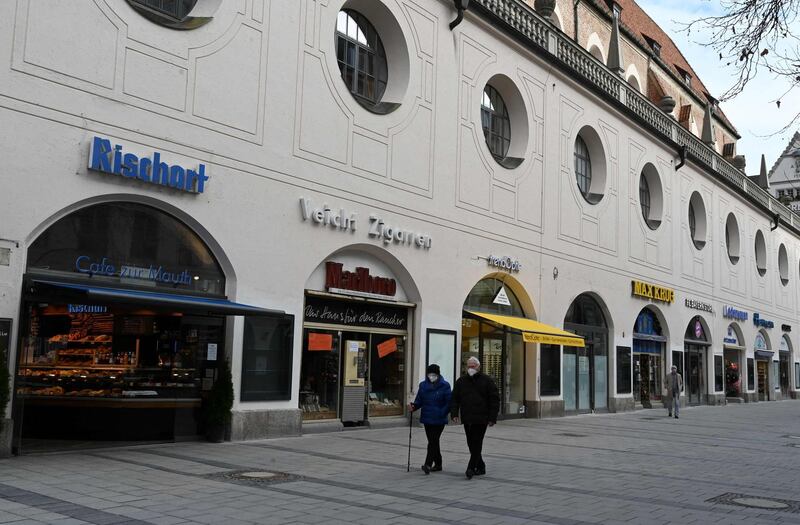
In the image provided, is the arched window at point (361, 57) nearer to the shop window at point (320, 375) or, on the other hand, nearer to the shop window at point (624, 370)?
the shop window at point (320, 375)

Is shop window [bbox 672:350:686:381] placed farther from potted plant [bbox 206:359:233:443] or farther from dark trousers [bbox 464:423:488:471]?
potted plant [bbox 206:359:233:443]

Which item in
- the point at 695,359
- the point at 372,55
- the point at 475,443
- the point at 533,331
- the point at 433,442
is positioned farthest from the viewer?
the point at 695,359

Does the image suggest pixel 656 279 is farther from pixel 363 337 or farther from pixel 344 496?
pixel 344 496

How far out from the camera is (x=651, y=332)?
97.1ft

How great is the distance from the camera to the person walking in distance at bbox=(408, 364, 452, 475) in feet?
35.7

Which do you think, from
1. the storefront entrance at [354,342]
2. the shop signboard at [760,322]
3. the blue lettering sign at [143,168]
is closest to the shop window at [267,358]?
the storefront entrance at [354,342]

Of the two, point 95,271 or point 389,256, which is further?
point 389,256

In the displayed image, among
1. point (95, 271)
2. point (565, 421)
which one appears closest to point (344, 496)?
point (95, 271)

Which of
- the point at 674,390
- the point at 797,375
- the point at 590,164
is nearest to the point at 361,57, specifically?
the point at 590,164

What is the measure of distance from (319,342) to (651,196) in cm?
1952

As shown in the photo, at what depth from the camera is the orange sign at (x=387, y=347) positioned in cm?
1692

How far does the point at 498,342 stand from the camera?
2100 cm

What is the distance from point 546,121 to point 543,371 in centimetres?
730

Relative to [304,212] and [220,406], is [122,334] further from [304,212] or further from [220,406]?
[304,212]
